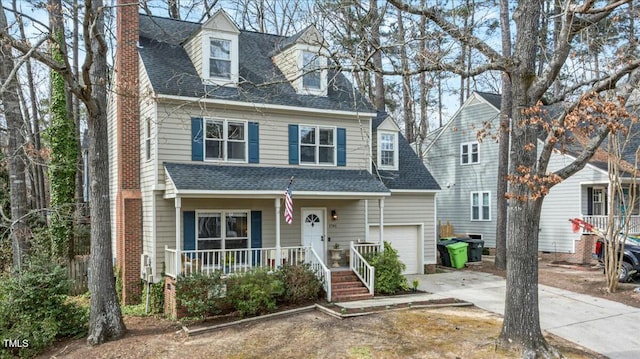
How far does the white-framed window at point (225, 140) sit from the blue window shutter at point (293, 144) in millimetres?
1470

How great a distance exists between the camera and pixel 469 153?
970 inches

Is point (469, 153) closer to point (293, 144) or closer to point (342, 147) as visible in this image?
point (342, 147)

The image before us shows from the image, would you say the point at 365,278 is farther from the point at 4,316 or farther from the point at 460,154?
the point at 460,154

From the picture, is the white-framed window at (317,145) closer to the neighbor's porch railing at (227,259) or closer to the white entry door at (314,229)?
the white entry door at (314,229)

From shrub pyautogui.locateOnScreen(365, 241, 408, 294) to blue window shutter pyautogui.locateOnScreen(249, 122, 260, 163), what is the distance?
14.7ft

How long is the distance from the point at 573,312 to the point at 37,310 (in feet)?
40.7

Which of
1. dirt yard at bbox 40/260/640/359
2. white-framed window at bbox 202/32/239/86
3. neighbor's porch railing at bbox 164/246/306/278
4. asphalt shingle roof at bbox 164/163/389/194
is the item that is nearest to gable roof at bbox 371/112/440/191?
asphalt shingle roof at bbox 164/163/389/194

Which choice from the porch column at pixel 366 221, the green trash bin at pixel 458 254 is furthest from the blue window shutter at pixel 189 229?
the green trash bin at pixel 458 254

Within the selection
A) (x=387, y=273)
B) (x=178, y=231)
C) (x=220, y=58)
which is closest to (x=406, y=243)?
(x=387, y=273)

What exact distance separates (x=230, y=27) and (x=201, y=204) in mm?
5509

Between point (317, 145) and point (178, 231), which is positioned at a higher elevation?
point (317, 145)

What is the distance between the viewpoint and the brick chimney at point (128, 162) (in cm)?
1400

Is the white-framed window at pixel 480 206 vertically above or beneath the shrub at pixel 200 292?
above

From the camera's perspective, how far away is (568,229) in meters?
20.8
